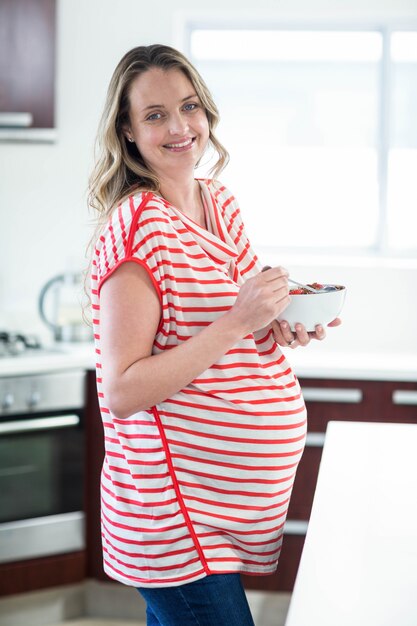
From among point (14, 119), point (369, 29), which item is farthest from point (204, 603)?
point (369, 29)

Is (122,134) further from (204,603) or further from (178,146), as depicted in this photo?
(204,603)

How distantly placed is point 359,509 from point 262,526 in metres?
0.17

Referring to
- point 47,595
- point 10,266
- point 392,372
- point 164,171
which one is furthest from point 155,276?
point 10,266

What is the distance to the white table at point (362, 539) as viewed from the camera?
3.26 feet

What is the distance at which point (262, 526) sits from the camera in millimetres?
1446

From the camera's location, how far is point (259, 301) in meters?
1.35

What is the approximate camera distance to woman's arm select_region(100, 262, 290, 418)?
131 cm

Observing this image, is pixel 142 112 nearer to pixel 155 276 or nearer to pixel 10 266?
pixel 155 276

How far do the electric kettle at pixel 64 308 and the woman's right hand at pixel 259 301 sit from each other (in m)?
1.93

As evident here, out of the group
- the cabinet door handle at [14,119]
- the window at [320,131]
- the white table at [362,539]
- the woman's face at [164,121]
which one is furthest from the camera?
the window at [320,131]

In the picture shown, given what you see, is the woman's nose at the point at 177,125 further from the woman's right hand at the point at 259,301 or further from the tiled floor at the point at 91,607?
the tiled floor at the point at 91,607

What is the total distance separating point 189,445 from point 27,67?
230 centimetres

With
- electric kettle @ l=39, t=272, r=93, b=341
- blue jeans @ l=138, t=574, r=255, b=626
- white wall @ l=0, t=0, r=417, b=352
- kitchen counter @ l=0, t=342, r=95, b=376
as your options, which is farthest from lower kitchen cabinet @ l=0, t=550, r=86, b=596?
blue jeans @ l=138, t=574, r=255, b=626

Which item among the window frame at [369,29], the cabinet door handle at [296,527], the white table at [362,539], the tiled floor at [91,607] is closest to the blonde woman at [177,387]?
the white table at [362,539]
